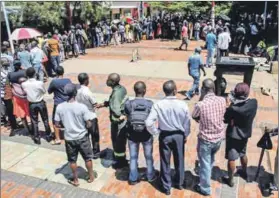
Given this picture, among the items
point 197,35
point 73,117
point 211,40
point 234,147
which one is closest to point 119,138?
point 73,117

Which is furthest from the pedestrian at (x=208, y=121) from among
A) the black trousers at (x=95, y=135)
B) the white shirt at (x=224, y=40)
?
the white shirt at (x=224, y=40)

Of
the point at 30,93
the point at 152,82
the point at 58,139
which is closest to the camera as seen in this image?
the point at 30,93

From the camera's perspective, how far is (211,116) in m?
4.77

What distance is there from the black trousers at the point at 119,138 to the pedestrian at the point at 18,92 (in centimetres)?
232

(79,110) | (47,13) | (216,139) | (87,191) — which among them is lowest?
(87,191)

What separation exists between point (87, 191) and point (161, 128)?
1.61 m

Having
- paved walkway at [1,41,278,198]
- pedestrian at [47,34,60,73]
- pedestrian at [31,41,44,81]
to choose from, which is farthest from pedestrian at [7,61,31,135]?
pedestrian at [47,34,60,73]

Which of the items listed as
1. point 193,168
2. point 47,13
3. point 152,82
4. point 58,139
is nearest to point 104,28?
point 47,13

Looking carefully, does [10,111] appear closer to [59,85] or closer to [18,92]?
[18,92]

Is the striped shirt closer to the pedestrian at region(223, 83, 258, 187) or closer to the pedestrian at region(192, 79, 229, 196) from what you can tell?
the pedestrian at region(192, 79, 229, 196)

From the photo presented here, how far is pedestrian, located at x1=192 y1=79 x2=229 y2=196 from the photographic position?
4.76 meters

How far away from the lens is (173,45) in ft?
64.8

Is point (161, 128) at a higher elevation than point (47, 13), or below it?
below

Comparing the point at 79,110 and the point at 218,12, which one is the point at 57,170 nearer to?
the point at 79,110
